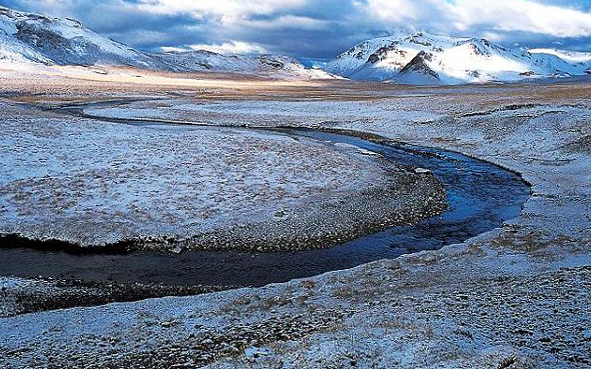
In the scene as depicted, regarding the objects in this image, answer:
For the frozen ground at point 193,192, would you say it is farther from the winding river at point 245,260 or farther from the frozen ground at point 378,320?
the frozen ground at point 378,320

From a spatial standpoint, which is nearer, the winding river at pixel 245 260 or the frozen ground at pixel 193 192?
the winding river at pixel 245 260

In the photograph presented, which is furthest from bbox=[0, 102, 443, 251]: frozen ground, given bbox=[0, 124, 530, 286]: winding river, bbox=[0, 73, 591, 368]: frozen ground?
bbox=[0, 73, 591, 368]: frozen ground

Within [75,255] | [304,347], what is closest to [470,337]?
[304,347]

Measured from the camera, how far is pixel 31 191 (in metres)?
20.7

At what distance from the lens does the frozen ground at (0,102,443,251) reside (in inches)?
691

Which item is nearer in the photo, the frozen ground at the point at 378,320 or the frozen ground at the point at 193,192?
the frozen ground at the point at 378,320

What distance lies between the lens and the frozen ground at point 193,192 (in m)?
17.5

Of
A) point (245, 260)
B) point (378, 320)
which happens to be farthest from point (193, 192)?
point (378, 320)

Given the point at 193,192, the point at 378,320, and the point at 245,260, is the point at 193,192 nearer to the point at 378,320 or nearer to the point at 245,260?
the point at 245,260

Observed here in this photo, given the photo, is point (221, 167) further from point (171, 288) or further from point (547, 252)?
point (547, 252)

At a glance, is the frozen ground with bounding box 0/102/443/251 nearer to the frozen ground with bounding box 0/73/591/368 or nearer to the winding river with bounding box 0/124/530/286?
the winding river with bounding box 0/124/530/286

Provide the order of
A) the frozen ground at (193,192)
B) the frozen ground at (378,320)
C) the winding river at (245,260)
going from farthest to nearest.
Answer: the frozen ground at (193,192) → the winding river at (245,260) → the frozen ground at (378,320)

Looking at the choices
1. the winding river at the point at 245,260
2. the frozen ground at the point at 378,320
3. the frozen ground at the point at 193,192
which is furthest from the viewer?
the frozen ground at the point at 193,192

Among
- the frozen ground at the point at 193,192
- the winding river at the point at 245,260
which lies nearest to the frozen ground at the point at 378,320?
the winding river at the point at 245,260
